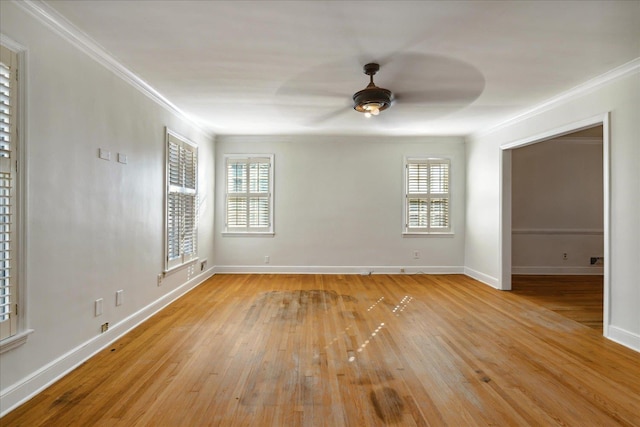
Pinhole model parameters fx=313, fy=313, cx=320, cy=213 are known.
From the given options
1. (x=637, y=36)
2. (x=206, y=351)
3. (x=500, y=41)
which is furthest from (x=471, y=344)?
(x=637, y=36)

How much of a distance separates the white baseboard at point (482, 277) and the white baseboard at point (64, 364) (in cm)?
500

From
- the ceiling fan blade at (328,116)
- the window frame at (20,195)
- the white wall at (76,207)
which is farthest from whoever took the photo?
the ceiling fan blade at (328,116)

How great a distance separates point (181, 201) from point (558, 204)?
6867 mm

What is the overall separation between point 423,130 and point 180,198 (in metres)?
4.16

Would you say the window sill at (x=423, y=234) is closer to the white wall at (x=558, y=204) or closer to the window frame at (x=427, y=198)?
the window frame at (x=427, y=198)

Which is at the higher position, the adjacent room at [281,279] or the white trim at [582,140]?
the white trim at [582,140]

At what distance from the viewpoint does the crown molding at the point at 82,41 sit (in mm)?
2090

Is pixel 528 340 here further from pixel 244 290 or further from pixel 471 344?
pixel 244 290

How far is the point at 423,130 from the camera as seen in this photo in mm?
5527

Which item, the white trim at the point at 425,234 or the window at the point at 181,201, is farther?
the white trim at the point at 425,234

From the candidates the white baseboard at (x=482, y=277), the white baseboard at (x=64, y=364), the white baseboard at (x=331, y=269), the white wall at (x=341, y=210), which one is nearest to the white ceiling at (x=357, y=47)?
the white wall at (x=341, y=210)

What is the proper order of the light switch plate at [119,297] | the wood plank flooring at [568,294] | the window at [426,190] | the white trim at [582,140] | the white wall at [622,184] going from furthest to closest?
the window at [426,190], the white trim at [582,140], the wood plank flooring at [568,294], the light switch plate at [119,297], the white wall at [622,184]

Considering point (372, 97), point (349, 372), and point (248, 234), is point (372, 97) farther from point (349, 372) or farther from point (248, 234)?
point (248, 234)

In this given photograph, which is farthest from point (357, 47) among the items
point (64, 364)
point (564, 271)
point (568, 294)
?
point (564, 271)
